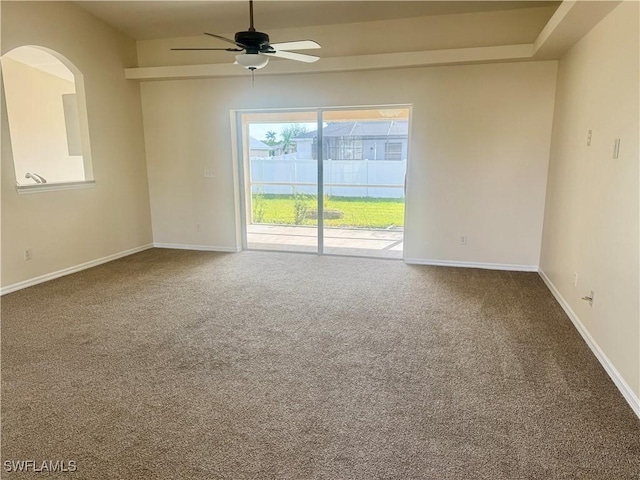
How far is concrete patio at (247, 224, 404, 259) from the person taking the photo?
18.4ft

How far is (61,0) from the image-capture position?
431 centimetres

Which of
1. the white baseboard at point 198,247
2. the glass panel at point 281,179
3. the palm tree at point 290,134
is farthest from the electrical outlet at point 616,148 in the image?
the white baseboard at point 198,247

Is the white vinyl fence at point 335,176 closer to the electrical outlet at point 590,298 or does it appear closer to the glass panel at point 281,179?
the glass panel at point 281,179

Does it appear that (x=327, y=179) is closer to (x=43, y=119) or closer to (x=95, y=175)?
(x=95, y=175)

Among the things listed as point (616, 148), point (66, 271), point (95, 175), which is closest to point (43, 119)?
point (95, 175)

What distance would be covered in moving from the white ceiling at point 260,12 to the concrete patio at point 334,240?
107 inches

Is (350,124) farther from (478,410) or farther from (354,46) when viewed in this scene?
(478,410)

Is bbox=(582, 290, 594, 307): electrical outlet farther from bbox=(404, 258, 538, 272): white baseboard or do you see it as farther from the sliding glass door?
the sliding glass door

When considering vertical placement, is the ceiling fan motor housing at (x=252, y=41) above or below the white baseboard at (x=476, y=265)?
above

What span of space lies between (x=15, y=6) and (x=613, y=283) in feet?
18.9

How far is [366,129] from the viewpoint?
201 inches

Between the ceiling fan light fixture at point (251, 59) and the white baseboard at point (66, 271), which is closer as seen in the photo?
the ceiling fan light fixture at point (251, 59)

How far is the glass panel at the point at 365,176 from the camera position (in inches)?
199

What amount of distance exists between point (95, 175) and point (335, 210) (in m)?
3.22
